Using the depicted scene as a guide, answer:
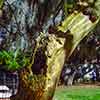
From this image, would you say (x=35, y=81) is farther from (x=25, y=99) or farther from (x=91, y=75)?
(x=91, y=75)

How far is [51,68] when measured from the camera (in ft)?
15.1

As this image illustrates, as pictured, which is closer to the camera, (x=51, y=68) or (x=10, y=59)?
(x=51, y=68)

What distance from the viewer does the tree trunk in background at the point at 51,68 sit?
4.55m

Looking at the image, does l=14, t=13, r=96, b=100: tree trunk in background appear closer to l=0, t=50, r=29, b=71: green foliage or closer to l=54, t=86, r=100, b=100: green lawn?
l=54, t=86, r=100, b=100: green lawn

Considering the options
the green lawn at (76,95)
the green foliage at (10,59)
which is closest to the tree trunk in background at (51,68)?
the green lawn at (76,95)

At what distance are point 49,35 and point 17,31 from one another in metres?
14.7

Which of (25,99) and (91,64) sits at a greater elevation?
(91,64)

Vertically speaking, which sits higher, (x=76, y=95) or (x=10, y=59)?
(x=10, y=59)

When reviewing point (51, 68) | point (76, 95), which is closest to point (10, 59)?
point (76, 95)

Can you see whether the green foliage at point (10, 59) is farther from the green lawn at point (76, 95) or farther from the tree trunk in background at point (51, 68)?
the tree trunk in background at point (51, 68)

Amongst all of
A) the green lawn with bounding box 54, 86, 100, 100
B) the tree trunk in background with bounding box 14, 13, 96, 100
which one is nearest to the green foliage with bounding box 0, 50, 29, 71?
the green lawn with bounding box 54, 86, 100, 100

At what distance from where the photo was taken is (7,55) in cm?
1752

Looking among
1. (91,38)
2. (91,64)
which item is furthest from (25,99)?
(91,64)

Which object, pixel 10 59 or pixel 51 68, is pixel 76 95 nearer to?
pixel 10 59
